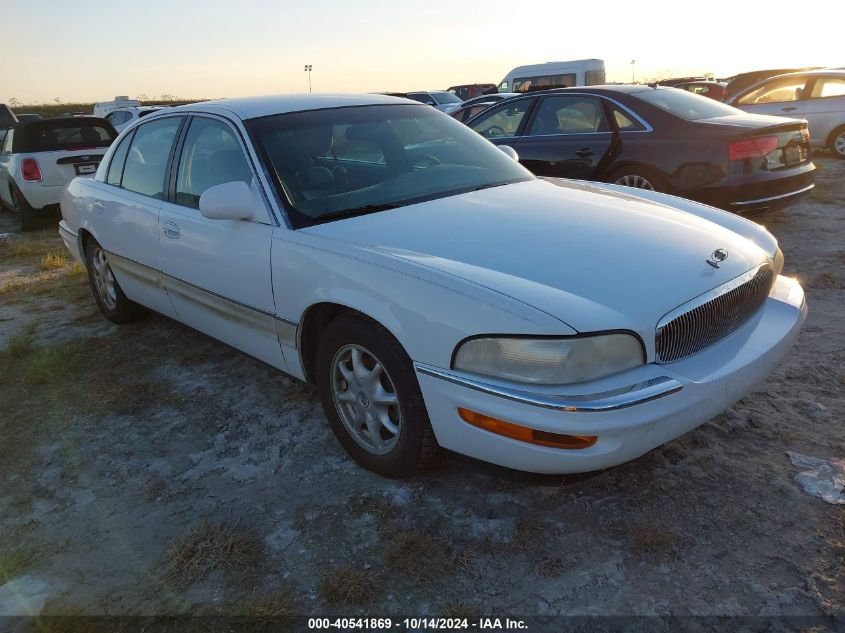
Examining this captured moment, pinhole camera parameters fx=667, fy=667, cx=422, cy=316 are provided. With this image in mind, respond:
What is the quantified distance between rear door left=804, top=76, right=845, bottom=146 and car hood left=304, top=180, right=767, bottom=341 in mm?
10091

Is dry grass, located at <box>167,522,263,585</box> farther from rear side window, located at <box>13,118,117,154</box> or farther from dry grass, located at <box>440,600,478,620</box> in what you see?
rear side window, located at <box>13,118,117,154</box>

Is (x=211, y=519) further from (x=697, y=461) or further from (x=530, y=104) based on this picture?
(x=530, y=104)

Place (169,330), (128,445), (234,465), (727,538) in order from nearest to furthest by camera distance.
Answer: (727,538) → (234,465) → (128,445) → (169,330)

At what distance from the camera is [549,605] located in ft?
6.86

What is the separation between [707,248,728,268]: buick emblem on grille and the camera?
2.58 meters

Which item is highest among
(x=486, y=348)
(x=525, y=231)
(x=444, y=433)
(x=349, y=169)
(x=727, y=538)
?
(x=349, y=169)

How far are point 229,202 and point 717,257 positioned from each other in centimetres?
207

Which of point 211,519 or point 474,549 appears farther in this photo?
point 211,519

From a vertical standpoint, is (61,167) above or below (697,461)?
above

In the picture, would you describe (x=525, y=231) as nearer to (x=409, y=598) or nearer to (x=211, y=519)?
(x=409, y=598)

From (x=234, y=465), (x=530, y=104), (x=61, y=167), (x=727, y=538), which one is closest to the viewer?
(x=727, y=538)

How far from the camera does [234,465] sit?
3.00 meters

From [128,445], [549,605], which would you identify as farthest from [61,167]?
[549,605]

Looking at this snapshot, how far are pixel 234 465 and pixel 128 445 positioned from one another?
0.63 meters
